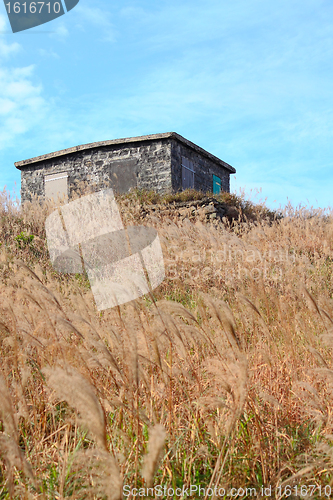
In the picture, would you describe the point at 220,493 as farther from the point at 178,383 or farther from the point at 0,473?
the point at 0,473

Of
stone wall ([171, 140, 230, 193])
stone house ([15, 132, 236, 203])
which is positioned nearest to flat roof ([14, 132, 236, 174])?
stone house ([15, 132, 236, 203])

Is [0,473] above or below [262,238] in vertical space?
below

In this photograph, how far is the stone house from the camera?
14.6m

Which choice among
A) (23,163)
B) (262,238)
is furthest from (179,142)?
(262,238)

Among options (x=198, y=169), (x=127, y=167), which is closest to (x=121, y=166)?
(x=127, y=167)

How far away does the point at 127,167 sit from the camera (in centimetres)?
1521

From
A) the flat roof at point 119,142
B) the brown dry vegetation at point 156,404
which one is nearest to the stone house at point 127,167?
the flat roof at point 119,142

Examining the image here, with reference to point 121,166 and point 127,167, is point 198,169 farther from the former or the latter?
point 121,166

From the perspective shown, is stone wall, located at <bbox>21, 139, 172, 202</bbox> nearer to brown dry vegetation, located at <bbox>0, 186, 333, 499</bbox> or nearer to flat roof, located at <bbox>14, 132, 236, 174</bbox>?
flat roof, located at <bbox>14, 132, 236, 174</bbox>

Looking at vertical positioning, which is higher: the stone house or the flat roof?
the flat roof

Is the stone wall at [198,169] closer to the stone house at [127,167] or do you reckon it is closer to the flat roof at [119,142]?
the stone house at [127,167]

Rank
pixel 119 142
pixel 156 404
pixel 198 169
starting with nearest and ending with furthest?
pixel 156 404 → pixel 119 142 → pixel 198 169

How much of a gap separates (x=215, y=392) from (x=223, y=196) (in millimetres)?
10201

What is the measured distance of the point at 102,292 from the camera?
385 cm
